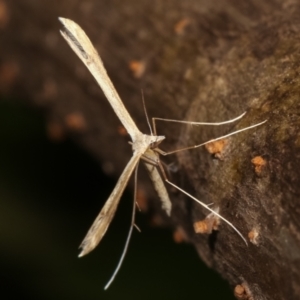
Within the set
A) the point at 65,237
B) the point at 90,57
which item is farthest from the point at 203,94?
the point at 65,237

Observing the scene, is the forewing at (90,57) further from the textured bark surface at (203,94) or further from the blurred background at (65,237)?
the blurred background at (65,237)

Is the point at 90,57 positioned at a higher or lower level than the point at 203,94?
higher

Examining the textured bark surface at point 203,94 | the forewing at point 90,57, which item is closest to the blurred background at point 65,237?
the textured bark surface at point 203,94

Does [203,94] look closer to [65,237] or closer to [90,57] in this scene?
[90,57]

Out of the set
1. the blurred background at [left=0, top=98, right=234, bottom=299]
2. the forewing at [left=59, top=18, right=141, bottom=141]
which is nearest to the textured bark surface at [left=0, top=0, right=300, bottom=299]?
the forewing at [left=59, top=18, right=141, bottom=141]

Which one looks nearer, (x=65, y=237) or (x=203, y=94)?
(x=203, y=94)
